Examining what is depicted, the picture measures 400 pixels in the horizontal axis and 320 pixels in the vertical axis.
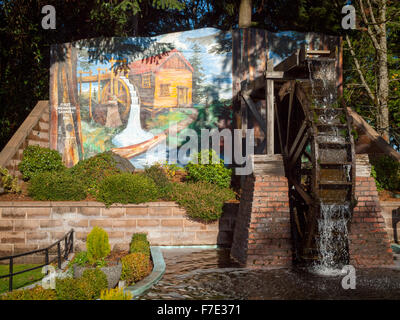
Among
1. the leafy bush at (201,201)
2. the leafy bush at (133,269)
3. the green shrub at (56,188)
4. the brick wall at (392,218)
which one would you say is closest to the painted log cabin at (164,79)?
the leafy bush at (201,201)

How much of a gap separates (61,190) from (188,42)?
7.87 metres

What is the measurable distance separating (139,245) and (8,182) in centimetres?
532

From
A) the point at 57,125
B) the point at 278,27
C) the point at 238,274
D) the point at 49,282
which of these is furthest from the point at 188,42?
the point at 49,282

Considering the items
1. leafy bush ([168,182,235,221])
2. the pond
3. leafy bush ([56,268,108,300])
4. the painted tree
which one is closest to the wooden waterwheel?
the pond

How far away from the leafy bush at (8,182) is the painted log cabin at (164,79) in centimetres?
546

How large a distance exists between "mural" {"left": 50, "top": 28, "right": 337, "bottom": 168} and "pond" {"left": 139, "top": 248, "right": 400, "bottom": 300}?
7386 mm

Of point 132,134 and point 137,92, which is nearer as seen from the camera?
point 132,134

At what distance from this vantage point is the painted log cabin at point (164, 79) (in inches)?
620

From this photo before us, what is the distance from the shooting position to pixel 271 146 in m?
9.99

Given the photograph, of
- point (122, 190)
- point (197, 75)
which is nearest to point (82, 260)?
point (122, 190)

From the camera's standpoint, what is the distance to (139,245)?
361 inches

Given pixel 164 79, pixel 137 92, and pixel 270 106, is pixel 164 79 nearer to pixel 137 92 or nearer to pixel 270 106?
pixel 137 92

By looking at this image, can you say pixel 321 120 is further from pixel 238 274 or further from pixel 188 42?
pixel 188 42

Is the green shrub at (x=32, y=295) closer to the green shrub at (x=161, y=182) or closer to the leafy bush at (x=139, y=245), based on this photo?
the leafy bush at (x=139, y=245)
